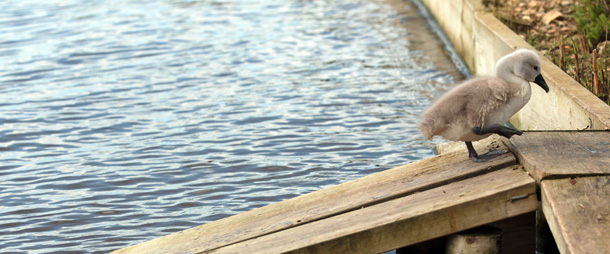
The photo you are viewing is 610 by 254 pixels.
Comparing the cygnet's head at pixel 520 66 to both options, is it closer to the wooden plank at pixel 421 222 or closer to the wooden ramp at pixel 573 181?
the wooden ramp at pixel 573 181

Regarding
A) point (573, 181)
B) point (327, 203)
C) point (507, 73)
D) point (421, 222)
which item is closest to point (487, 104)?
point (507, 73)

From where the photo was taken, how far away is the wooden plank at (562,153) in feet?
14.1

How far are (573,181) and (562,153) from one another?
0.43 m

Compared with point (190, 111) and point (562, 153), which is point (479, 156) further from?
point (190, 111)

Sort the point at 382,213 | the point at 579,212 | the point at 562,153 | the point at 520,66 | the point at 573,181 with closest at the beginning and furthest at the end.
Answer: the point at 579,212 < the point at 573,181 < the point at 382,213 < the point at 562,153 < the point at 520,66

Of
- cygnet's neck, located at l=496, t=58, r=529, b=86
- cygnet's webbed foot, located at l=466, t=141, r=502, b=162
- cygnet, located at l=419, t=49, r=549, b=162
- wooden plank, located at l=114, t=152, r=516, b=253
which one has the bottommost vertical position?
wooden plank, located at l=114, t=152, r=516, b=253

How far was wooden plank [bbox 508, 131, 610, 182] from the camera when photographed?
4.30m

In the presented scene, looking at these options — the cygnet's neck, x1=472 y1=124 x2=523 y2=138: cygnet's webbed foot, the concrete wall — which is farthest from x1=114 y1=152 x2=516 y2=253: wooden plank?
the concrete wall

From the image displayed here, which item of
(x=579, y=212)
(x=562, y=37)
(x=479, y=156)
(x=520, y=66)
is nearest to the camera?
(x=579, y=212)

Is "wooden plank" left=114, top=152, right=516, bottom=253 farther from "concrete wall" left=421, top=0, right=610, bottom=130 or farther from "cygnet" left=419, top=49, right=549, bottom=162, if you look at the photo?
"concrete wall" left=421, top=0, right=610, bottom=130

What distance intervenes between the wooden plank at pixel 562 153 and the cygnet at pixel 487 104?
0.58 feet

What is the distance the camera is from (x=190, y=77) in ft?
35.5

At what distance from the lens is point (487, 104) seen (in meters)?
4.69

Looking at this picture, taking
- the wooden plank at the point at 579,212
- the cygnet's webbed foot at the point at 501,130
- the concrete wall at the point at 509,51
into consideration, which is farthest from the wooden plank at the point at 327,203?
the concrete wall at the point at 509,51
